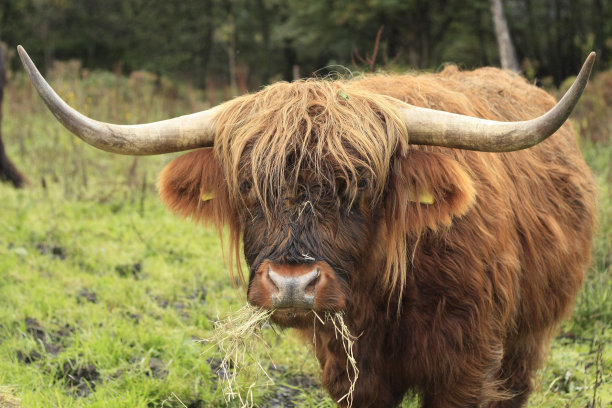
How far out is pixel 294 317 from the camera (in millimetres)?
2312

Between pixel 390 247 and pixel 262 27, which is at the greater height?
pixel 262 27

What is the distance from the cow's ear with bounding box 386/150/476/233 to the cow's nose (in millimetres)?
566

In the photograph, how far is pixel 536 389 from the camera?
3975mm

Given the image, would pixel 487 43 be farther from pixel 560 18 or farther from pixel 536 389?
pixel 536 389

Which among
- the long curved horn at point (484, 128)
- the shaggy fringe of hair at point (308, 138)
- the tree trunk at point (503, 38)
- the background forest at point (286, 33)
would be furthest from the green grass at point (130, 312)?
the background forest at point (286, 33)

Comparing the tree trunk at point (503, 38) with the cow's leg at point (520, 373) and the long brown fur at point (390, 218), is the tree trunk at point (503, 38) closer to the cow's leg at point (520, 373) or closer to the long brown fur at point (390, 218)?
the cow's leg at point (520, 373)

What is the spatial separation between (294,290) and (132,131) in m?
0.96

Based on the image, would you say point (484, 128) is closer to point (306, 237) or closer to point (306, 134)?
point (306, 134)

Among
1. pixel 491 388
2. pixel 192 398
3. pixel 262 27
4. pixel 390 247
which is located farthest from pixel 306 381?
pixel 262 27

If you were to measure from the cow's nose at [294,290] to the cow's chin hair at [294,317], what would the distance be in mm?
61

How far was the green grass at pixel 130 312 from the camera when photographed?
3.53m

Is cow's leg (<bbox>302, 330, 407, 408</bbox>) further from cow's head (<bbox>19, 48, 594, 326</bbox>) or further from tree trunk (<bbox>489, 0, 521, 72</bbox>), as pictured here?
tree trunk (<bbox>489, 0, 521, 72</bbox>)

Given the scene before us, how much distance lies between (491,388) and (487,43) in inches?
719

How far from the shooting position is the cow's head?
2.26 m
